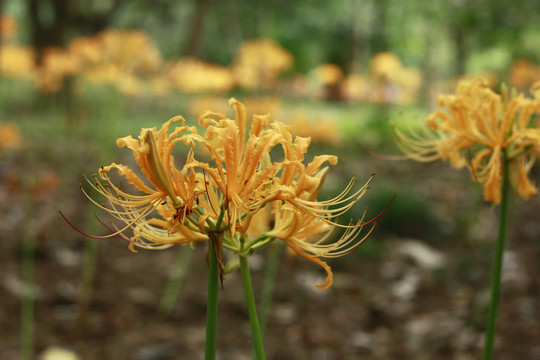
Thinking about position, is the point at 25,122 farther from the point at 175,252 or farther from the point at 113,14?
the point at 175,252

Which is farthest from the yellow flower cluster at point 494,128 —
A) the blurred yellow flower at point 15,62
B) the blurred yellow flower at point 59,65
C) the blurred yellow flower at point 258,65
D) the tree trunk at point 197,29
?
the tree trunk at point 197,29

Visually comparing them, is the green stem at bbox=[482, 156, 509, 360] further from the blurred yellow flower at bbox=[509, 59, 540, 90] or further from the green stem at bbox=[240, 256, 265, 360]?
the blurred yellow flower at bbox=[509, 59, 540, 90]

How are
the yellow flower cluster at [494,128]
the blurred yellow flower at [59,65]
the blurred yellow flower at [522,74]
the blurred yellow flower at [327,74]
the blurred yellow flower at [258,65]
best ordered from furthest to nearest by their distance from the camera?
the blurred yellow flower at [327,74] → the blurred yellow flower at [258,65] → the blurred yellow flower at [522,74] → the blurred yellow flower at [59,65] → the yellow flower cluster at [494,128]

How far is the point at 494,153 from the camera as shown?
1.48 m

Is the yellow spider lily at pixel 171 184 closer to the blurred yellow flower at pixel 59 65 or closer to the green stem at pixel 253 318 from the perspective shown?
the green stem at pixel 253 318

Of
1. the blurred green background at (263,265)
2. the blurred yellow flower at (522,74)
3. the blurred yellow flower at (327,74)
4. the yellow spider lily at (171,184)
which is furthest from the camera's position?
the blurred yellow flower at (327,74)

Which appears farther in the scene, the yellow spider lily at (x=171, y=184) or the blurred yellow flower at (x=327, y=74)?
the blurred yellow flower at (x=327, y=74)

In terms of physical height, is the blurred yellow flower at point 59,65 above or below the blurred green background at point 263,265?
above

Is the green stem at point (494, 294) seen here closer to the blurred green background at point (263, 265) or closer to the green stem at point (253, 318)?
the blurred green background at point (263, 265)

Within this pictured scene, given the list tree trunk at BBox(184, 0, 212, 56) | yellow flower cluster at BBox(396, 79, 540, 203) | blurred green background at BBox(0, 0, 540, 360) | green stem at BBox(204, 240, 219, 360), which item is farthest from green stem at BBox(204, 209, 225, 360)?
tree trunk at BBox(184, 0, 212, 56)

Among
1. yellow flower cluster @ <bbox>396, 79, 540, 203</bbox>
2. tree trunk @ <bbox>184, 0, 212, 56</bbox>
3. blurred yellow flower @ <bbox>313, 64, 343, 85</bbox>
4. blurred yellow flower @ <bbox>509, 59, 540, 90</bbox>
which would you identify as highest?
tree trunk @ <bbox>184, 0, 212, 56</bbox>

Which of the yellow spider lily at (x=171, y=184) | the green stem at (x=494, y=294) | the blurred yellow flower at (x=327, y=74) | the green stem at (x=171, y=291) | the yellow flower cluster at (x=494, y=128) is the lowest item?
the green stem at (x=171, y=291)

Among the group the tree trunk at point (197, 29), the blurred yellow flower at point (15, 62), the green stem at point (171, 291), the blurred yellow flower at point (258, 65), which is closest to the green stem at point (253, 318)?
the green stem at point (171, 291)

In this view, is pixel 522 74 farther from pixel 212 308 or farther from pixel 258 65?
pixel 212 308
